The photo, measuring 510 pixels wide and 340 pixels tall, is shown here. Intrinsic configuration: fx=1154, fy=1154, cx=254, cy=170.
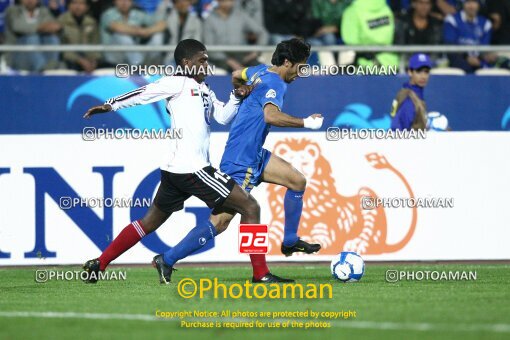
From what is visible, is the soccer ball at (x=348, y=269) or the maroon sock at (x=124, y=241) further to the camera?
the soccer ball at (x=348, y=269)

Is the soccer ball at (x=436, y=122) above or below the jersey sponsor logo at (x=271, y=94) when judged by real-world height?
above

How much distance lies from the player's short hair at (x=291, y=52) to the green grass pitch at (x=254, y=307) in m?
2.27

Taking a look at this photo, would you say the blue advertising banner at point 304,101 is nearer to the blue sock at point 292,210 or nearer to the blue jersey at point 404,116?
the blue jersey at point 404,116

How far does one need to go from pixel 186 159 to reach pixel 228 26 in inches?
240

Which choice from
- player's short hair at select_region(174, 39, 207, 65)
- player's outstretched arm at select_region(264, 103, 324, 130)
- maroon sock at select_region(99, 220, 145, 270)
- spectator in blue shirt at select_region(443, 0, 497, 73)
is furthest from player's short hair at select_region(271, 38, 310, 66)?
spectator in blue shirt at select_region(443, 0, 497, 73)

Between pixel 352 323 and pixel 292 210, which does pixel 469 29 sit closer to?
pixel 292 210

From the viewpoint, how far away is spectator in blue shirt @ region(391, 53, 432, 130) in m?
14.8

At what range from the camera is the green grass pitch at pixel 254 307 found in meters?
7.85

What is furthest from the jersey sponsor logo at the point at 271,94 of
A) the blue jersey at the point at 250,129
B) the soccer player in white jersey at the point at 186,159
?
the soccer player in white jersey at the point at 186,159

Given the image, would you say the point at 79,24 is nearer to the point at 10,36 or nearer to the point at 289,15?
the point at 10,36

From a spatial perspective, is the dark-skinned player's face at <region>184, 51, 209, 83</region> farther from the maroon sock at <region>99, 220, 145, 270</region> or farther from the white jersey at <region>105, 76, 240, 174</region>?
the maroon sock at <region>99, 220, 145, 270</region>

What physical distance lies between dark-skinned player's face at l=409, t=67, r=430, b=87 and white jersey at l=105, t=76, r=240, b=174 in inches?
188

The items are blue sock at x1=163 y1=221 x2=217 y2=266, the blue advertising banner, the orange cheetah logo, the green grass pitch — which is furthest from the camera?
the blue advertising banner

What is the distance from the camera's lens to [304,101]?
1515 cm
